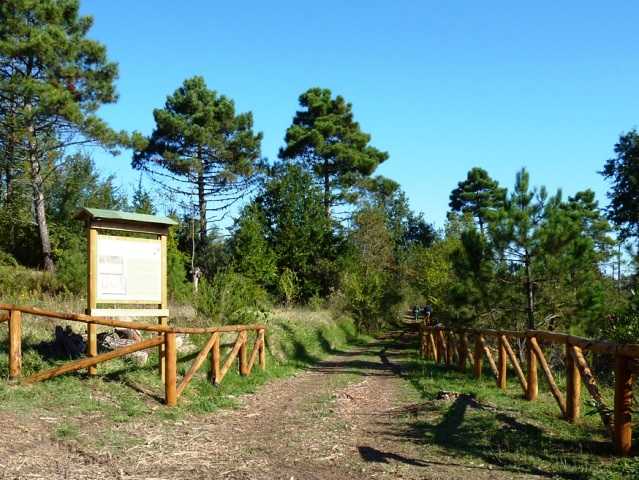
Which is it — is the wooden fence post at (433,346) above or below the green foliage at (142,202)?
below

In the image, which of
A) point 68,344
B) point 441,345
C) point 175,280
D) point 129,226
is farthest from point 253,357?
point 175,280

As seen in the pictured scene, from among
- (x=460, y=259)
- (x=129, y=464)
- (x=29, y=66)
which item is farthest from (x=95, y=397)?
(x=29, y=66)

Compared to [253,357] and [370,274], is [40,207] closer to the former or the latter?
[253,357]

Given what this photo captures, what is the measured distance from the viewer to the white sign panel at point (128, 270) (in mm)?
9531

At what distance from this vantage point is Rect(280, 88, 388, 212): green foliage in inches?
1681

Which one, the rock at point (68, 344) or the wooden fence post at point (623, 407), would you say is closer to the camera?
the wooden fence post at point (623, 407)

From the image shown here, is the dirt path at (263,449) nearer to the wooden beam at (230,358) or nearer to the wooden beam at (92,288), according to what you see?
the wooden beam at (230,358)

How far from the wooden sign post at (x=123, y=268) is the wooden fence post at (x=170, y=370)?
1204mm

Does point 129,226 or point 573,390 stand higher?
point 129,226

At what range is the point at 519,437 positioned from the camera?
22.9 ft

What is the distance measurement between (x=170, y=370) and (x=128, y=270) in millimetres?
2069

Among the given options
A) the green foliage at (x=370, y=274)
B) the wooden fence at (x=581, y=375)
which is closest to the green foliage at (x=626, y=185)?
the green foliage at (x=370, y=274)

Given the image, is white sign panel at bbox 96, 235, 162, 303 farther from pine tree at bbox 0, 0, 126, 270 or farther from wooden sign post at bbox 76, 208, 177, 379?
pine tree at bbox 0, 0, 126, 270

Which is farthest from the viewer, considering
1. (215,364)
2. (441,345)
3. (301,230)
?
(301,230)
